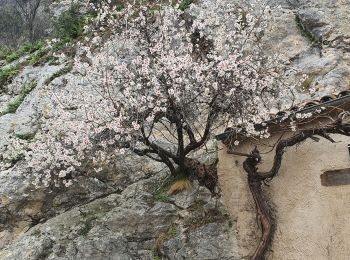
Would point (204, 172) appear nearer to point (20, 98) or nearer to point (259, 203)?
point (259, 203)

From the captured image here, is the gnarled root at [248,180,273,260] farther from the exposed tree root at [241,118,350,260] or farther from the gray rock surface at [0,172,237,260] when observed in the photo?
the gray rock surface at [0,172,237,260]

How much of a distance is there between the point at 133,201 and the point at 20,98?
249 inches

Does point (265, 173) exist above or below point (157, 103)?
below

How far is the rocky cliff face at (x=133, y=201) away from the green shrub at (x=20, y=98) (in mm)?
196

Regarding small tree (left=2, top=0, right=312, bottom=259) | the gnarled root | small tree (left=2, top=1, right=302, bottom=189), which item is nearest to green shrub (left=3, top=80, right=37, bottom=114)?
small tree (left=2, top=0, right=312, bottom=259)

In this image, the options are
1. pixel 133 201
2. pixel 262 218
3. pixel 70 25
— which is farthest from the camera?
pixel 70 25

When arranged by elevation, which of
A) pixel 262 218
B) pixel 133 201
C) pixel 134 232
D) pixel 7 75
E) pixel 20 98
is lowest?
pixel 134 232

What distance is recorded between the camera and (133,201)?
10984 millimetres

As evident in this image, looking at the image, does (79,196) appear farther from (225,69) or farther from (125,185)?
(225,69)

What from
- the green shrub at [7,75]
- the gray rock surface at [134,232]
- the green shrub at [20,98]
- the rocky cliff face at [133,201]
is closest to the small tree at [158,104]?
the gray rock surface at [134,232]

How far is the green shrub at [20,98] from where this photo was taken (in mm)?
14891

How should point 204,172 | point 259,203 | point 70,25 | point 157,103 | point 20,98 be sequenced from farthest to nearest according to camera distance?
point 70,25 < point 20,98 < point 204,172 < point 259,203 < point 157,103

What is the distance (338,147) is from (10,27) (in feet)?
94.3

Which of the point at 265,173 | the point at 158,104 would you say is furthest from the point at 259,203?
the point at 158,104
